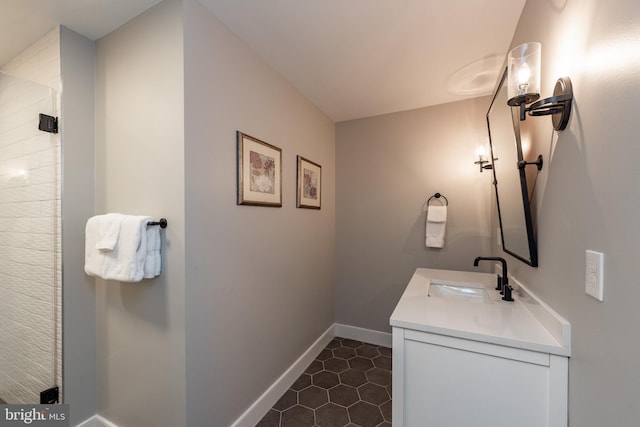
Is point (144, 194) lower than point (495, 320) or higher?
higher

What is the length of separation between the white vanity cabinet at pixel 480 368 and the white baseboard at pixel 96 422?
1703mm

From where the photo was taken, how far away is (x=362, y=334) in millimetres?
2826

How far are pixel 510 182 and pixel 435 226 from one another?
1.05m

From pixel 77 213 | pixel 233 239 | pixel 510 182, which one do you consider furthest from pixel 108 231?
pixel 510 182

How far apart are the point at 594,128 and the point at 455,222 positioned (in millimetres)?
1792

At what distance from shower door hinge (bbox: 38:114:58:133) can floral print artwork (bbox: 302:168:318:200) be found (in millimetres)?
1647

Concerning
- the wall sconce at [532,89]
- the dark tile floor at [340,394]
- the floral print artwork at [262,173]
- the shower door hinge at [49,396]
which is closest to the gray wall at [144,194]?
the shower door hinge at [49,396]

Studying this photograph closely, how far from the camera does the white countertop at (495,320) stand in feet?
3.07

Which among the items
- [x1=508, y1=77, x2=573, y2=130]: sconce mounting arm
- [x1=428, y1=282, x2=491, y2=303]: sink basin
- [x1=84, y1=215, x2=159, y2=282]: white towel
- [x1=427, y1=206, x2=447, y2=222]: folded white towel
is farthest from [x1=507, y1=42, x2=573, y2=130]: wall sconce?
[x1=84, y1=215, x2=159, y2=282]: white towel

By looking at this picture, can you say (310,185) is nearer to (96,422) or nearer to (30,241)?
(30,241)

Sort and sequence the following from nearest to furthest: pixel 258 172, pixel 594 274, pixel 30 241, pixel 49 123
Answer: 1. pixel 594 274
2. pixel 49 123
3. pixel 30 241
4. pixel 258 172

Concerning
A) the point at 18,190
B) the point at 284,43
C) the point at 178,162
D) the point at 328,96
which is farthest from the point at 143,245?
the point at 328,96

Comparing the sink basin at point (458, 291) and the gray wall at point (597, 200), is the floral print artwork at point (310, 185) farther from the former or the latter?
the gray wall at point (597, 200)

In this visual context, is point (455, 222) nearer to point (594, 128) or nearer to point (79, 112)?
point (594, 128)
